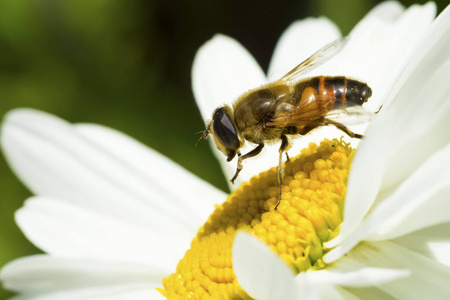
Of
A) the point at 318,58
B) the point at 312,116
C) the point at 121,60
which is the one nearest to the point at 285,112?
the point at 312,116

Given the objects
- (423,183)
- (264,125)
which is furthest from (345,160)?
(423,183)

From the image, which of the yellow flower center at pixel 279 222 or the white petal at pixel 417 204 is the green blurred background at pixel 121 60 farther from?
the white petal at pixel 417 204

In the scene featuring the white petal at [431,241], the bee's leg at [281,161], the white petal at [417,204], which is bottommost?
the white petal at [431,241]

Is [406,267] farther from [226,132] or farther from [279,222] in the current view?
[226,132]

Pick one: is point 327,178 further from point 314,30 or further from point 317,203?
point 314,30

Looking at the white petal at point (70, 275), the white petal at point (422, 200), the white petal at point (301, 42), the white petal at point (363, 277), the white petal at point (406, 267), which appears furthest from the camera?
the white petal at point (301, 42)

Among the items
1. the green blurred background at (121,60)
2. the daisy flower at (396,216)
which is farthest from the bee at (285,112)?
the green blurred background at (121,60)

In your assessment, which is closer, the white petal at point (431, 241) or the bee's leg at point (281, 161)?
the white petal at point (431, 241)
